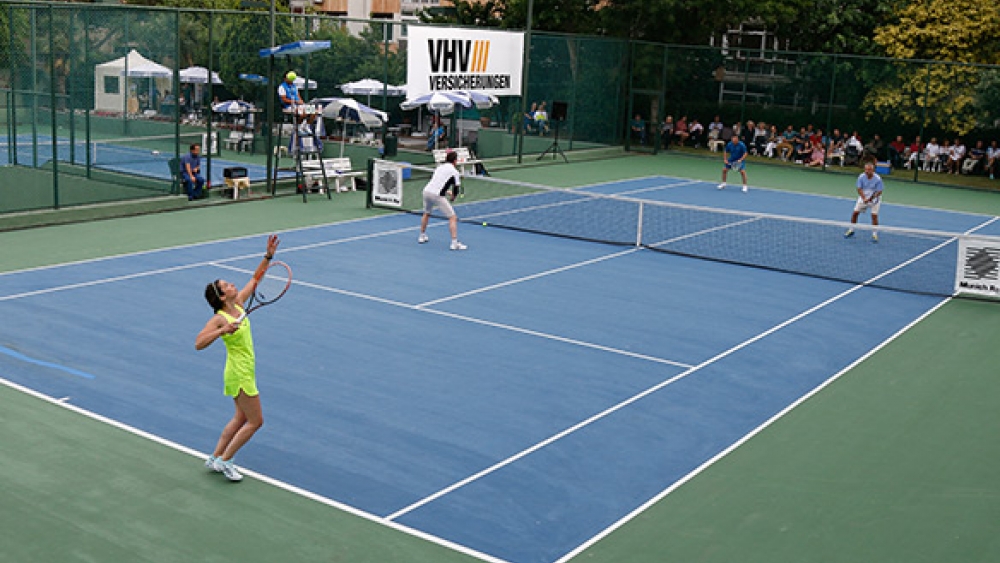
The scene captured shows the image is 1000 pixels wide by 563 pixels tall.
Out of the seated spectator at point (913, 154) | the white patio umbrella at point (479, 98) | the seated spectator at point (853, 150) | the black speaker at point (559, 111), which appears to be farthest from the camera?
the seated spectator at point (853, 150)

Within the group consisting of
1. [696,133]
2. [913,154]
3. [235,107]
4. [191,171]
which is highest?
[235,107]

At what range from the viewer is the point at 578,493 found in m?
10.5

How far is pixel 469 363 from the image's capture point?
14414 mm

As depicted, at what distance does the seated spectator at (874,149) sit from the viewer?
39375 millimetres

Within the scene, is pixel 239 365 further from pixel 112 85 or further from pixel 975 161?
pixel 975 161

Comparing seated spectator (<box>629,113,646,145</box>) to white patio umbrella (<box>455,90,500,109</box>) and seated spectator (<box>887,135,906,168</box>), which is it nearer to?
seated spectator (<box>887,135,906,168</box>)

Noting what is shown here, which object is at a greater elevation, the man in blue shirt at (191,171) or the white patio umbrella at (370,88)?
the white patio umbrella at (370,88)

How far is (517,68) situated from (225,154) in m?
9.42

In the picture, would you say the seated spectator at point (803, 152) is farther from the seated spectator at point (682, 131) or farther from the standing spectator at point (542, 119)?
the standing spectator at point (542, 119)

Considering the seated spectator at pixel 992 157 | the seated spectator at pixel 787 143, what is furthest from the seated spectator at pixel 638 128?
the seated spectator at pixel 992 157

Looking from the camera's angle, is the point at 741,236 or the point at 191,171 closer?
the point at 741,236

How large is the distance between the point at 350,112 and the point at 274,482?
68.3 ft

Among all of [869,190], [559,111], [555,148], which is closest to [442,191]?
[869,190]

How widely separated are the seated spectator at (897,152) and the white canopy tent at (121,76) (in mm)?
24425
